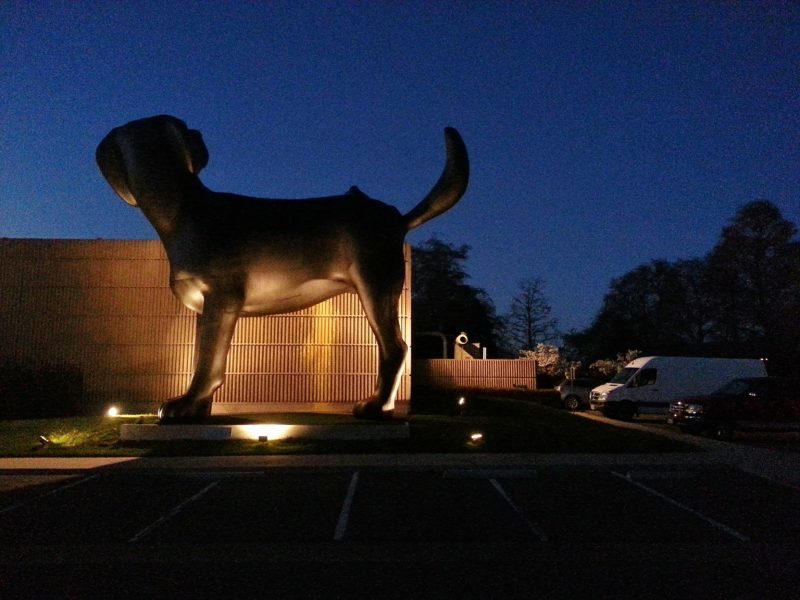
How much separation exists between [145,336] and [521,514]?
55.4 feet

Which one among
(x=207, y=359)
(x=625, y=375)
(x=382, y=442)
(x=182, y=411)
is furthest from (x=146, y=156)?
(x=625, y=375)

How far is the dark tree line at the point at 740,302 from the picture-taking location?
34.1 meters

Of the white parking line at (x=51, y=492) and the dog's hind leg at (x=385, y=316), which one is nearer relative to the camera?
the white parking line at (x=51, y=492)

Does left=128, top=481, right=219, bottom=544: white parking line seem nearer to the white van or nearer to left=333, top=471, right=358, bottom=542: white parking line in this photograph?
left=333, top=471, right=358, bottom=542: white parking line

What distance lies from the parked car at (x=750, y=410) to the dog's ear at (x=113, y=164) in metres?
15.4

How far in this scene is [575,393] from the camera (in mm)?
30547

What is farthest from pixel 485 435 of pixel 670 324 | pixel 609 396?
pixel 670 324

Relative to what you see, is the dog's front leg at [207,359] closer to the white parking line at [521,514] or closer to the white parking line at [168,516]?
the white parking line at [168,516]

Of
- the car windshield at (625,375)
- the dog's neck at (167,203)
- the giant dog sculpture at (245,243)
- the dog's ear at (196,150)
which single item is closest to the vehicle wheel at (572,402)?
the car windshield at (625,375)

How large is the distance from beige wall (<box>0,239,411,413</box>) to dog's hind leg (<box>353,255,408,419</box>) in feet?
23.0

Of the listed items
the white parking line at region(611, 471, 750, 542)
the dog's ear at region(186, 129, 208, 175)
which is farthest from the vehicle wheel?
the dog's ear at region(186, 129, 208, 175)

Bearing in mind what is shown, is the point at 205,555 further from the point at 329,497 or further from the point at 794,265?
the point at 794,265

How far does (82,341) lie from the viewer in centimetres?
2122

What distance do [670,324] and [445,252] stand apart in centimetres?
1993
